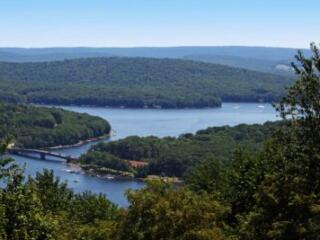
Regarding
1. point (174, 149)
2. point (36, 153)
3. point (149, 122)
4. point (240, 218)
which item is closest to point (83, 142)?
point (36, 153)

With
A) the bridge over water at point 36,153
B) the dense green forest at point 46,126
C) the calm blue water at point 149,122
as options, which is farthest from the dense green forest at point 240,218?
the dense green forest at point 46,126

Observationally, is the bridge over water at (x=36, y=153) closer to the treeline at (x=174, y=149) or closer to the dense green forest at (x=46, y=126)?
the dense green forest at (x=46, y=126)

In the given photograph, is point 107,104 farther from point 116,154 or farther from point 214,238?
point 214,238

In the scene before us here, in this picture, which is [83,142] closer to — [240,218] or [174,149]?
[174,149]

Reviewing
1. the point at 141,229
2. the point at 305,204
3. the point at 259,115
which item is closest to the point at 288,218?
the point at 305,204

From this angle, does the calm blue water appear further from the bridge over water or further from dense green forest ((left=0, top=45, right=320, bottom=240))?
dense green forest ((left=0, top=45, right=320, bottom=240))
